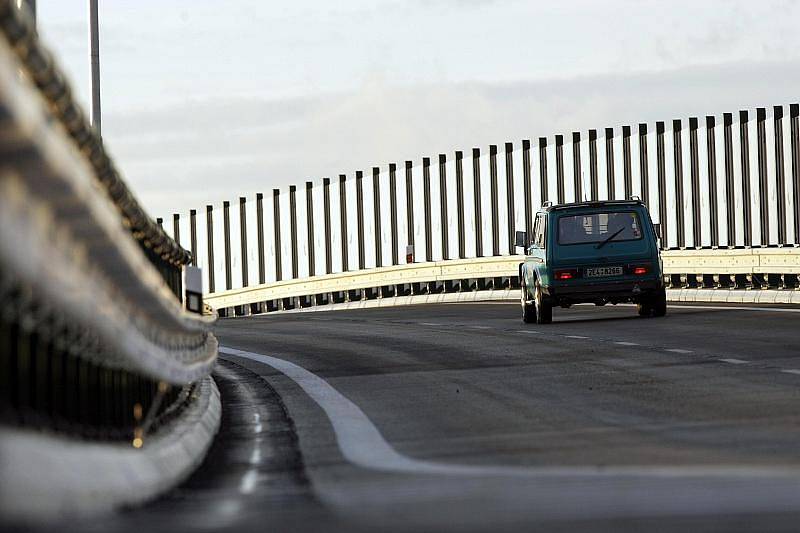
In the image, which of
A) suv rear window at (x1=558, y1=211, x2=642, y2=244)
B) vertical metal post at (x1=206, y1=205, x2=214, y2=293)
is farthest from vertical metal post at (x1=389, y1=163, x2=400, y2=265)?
suv rear window at (x1=558, y1=211, x2=642, y2=244)

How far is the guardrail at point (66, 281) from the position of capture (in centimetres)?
528

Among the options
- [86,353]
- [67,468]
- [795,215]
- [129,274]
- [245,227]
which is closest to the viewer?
[67,468]

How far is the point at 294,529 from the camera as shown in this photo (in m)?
6.71

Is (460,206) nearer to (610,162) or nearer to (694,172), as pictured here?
(610,162)

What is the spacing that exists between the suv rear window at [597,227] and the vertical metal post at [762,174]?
12070 mm

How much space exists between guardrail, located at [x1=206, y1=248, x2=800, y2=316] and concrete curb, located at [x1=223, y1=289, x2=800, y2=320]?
437 millimetres

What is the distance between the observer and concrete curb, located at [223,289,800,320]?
35.8 meters

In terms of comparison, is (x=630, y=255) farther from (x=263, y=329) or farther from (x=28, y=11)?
(x=28, y=11)

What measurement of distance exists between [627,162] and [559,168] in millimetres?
3335

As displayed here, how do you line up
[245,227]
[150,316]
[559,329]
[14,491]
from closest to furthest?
[14,491] < [150,316] < [559,329] < [245,227]

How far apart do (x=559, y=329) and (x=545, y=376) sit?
967 centimetres

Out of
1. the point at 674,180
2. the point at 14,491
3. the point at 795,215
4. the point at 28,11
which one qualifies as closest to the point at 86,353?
the point at 14,491

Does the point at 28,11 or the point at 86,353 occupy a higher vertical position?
the point at 28,11

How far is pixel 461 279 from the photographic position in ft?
163
